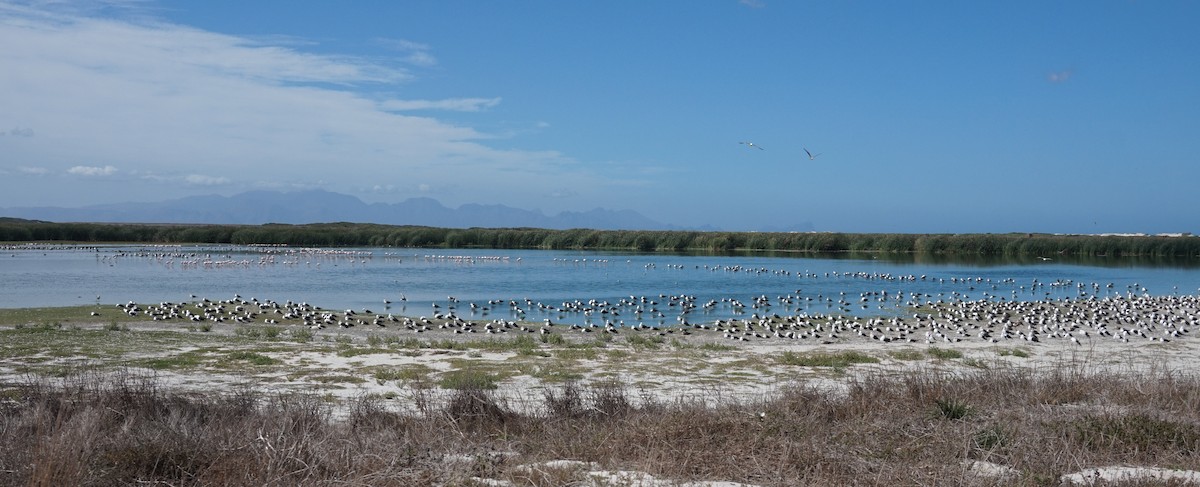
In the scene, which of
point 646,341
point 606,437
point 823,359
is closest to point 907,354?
point 823,359

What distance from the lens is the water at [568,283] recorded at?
30.3m

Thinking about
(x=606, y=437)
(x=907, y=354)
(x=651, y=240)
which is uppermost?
(x=651, y=240)

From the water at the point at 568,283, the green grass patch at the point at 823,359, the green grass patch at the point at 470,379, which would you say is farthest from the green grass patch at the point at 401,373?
the water at the point at 568,283

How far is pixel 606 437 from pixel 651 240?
75258 millimetres

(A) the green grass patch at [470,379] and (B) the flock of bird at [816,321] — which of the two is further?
(B) the flock of bird at [816,321]

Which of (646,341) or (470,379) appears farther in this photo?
(646,341)

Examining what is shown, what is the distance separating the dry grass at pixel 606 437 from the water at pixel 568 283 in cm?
1697

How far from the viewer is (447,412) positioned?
29.3 feet

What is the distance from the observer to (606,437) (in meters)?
8.04

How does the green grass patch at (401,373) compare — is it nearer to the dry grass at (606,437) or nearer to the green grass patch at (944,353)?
the dry grass at (606,437)

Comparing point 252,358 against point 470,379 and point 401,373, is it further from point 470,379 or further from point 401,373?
point 470,379

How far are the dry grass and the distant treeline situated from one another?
70713 mm

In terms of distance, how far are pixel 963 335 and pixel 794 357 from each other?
7.89 m

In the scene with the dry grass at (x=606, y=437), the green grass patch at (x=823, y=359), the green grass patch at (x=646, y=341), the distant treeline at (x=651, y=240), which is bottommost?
the green grass patch at (x=646, y=341)
